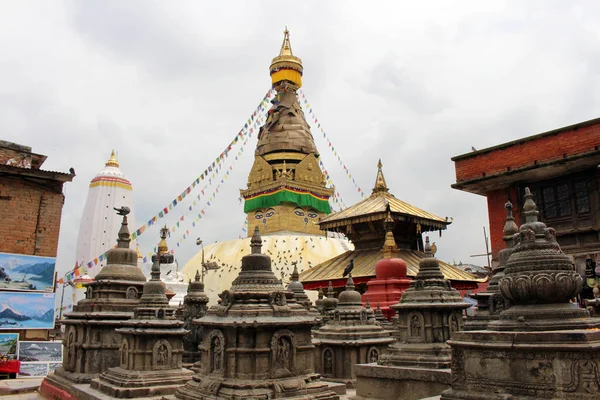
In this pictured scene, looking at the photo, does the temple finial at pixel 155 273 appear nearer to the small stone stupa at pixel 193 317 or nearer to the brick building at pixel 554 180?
the small stone stupa at pixel 193 317

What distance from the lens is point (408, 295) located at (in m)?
10.1

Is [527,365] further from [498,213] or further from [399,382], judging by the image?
[498,213]

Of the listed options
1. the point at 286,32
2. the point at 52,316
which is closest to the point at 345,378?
the point at 52,316

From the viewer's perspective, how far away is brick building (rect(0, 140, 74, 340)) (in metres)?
15.6

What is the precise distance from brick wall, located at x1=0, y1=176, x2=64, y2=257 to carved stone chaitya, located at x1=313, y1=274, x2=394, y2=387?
32.0ft

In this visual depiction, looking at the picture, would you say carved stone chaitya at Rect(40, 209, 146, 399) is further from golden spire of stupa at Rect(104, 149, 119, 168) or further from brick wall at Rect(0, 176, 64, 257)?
golden spire of stupa at Rect(104, 149, 119, 168)

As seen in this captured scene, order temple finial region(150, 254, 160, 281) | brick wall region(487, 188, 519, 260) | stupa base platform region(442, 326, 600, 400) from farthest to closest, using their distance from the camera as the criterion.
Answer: brick wall region(487, 188, 519, 260) → temple finial region(150, 254, 160, 281) → stupa base platform region(442, 326, 600, 400)

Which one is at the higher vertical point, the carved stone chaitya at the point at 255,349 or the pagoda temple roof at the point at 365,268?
the pagoda temple roof at the point at 365,268

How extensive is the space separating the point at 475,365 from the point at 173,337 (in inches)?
247

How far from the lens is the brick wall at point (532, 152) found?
14.6m

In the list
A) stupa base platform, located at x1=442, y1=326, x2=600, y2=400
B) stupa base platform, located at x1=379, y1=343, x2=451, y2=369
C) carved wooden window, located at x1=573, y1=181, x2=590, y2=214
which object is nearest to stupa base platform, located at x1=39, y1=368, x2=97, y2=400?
stupa base platform, located at x1=379, y1=343, x2=451, y2=369

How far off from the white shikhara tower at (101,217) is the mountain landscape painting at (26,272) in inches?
752

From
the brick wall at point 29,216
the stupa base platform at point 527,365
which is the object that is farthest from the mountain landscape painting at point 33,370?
the stupa base platform at point 527,365

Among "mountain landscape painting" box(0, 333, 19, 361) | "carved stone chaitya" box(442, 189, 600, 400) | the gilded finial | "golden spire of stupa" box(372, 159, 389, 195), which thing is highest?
"golden spire of stupa" box(372, 159, 389, 195)
